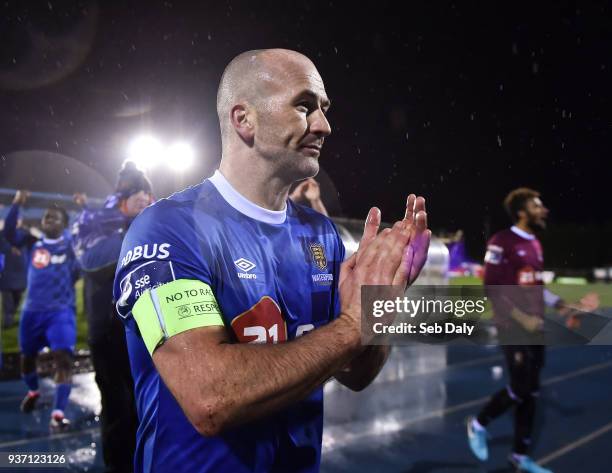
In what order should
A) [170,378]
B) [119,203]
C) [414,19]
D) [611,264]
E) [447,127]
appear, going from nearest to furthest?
[170,378]
[119,203]
[414,19]
[447,127]
[611,264]

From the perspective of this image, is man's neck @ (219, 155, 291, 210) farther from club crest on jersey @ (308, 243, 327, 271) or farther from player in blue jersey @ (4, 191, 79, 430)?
player in blue jersey @ (4, 191, 79, 430)

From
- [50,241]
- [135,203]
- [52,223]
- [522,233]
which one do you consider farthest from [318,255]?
[50,241]

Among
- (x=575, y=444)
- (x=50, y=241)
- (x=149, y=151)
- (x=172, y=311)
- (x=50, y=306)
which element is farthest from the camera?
(x=149, y=151)

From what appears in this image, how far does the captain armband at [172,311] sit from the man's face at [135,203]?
2.54 meters

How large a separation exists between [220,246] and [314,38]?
372 inches

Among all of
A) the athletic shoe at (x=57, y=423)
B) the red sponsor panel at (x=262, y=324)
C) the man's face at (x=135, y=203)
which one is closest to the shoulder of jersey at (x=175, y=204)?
the red sponsor panel at (x=262, y=324)

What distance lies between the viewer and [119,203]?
143 inches

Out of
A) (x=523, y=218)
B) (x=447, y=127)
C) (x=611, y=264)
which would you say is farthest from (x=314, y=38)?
(x=611, y=264)

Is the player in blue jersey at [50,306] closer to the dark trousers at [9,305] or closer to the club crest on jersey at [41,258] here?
the club crest on jersey at [41,258]

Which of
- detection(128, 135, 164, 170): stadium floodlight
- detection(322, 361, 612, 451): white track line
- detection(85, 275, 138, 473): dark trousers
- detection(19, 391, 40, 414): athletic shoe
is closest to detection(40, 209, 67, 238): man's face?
detection(19, 391, 40, 414): athletic shoe

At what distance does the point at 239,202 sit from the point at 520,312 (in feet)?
11.4

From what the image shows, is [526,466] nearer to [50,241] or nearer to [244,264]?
[244,264]

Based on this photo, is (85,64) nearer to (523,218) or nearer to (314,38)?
(314,38)

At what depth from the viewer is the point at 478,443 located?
4840mm
